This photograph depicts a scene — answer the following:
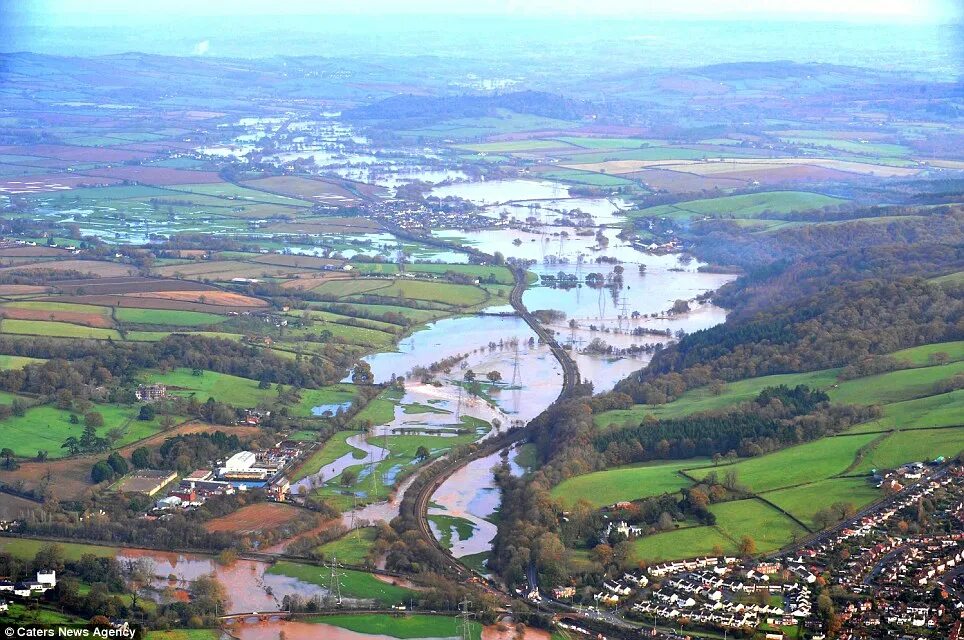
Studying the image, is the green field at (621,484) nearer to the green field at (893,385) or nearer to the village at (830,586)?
the village at (830,586)

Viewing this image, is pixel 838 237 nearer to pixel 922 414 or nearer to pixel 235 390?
pixel 922 414

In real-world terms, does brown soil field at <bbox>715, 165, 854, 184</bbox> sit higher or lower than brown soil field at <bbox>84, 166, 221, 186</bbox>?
higher

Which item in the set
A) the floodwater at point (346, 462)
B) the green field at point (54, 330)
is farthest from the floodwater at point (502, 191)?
the floodwater at point (346, 462)

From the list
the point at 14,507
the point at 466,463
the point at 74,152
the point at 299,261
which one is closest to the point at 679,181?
the point at 299,261

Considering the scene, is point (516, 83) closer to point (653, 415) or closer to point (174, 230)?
point (174, 230)

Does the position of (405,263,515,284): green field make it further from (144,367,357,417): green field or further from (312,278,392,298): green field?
(144,367,357,417): green field

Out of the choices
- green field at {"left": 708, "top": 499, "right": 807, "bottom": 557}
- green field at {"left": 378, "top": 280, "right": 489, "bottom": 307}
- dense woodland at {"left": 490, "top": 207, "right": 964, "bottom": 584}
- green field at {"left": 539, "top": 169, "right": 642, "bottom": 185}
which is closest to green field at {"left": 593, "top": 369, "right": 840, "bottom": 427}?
dense woodland at {"left": 490, "top": 207, "right": 964, "bottom": 584}
